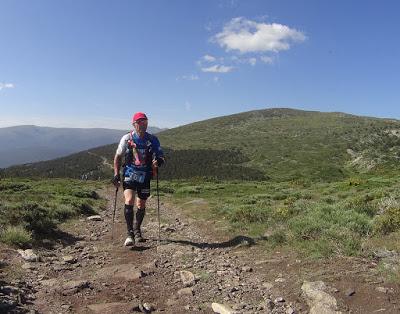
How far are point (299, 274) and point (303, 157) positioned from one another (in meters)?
67.1

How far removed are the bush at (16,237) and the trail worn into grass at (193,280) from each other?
0.35 meters

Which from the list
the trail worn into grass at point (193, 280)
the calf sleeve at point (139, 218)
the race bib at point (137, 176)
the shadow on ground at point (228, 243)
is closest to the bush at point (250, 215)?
the shadow on ground at point (228, 243)

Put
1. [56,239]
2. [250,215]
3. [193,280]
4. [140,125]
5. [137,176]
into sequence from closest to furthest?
[193,280] < [140,125] < [137,176] < [56,239] < [250,215]

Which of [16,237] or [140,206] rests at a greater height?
[140,206]

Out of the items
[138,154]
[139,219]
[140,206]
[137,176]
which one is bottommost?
[139,219]

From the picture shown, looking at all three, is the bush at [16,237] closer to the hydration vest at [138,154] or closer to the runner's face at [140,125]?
the hydration vest at [138,154]

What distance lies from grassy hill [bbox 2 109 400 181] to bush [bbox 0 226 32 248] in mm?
39496

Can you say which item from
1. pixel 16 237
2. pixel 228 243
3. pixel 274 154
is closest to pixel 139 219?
pixel 228 243

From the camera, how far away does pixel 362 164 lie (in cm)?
6075

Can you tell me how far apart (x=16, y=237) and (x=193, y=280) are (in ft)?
14.4

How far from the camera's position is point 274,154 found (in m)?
77.5

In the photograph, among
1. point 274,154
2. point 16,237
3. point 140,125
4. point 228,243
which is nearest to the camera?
point 16,237

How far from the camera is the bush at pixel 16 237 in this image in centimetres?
942

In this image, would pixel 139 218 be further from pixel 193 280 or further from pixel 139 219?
pixel 193 280
